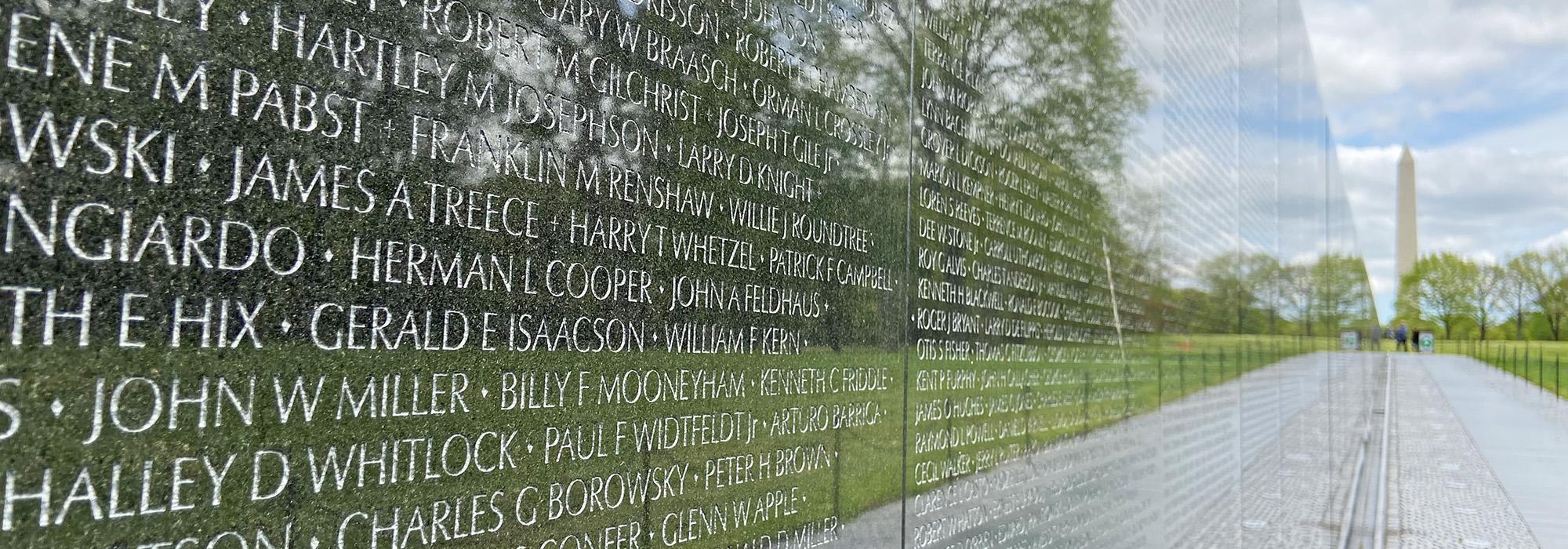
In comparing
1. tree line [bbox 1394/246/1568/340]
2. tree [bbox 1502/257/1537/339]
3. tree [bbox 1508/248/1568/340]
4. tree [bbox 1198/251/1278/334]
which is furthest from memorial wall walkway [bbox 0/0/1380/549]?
tree [bbox 1502/257/1537/339]

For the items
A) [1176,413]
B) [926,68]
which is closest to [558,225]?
[926,68]

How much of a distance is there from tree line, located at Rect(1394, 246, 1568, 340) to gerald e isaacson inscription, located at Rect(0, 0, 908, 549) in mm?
13212

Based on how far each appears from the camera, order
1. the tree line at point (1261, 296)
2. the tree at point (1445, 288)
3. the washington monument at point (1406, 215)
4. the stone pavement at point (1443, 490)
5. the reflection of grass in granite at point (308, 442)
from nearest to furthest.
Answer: the reflection of grass in granite at point (308, 442) < the tree line at point (1261, 296) < the stone pavement at point (1443, 490) < the tree at point (1445, 288) < the washington monument at point (1406, 215)

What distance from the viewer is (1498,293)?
13.6m

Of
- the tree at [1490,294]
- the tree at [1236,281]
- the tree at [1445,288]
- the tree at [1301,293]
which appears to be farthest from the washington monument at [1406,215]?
the tree at [1236,281]

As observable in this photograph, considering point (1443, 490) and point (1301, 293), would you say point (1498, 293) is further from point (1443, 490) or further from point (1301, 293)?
point (1301, 293)

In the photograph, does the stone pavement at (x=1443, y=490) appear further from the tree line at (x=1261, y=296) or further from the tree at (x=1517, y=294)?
the tree line at (x=1261, y=296)

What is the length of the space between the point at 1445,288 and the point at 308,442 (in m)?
20.9

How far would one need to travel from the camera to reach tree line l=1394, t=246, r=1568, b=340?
38.3 feet

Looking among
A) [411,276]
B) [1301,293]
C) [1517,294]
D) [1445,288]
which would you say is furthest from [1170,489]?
[1445,288]

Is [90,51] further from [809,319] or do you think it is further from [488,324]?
[809,319]

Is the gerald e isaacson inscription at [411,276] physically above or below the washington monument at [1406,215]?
below

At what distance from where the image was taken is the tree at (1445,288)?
15.6 meters

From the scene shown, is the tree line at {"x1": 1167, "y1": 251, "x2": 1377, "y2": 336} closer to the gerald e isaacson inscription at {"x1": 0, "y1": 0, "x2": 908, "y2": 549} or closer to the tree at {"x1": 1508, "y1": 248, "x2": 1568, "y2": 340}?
the tree at {"x1": 1508, "y1": 248, "x2": 1568, "y2": 340}
